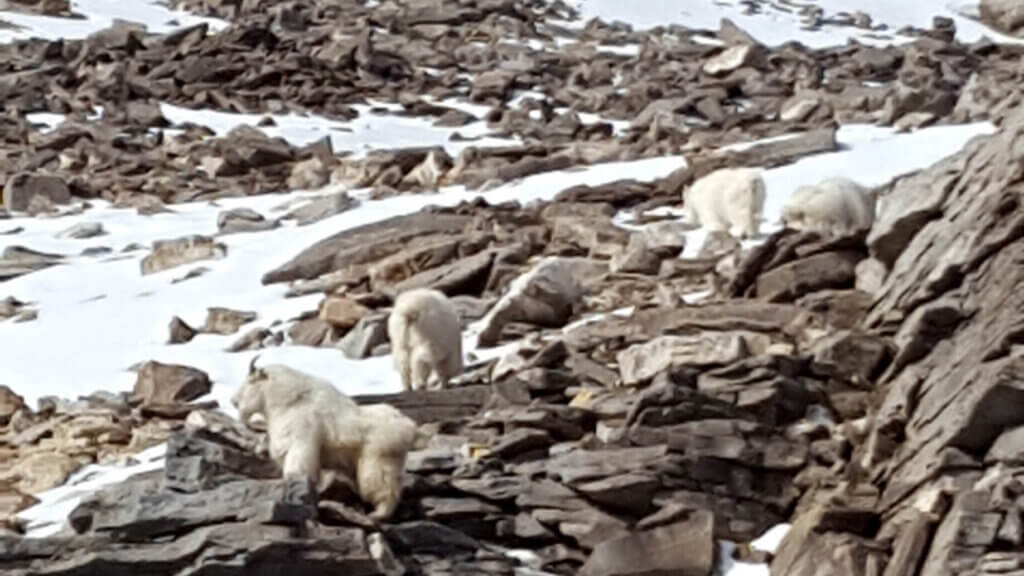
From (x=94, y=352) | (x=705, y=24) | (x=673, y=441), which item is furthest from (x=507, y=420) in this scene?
(x=705, y=24)

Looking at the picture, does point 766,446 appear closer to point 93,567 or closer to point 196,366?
point 93,567

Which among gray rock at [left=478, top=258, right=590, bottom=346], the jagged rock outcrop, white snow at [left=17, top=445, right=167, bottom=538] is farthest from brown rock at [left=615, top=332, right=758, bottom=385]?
white snow at [left=17, top=445, right=167, bottom=538]

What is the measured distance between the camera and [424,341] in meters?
15.9

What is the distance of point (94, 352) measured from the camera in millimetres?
19391

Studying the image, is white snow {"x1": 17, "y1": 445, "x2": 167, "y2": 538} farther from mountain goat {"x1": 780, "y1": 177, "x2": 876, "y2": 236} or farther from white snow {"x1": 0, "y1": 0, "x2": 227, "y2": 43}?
white snow {"x1": 0, "y1": 0, "x2": 227, "y2": 43}

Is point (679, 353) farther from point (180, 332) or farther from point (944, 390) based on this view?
point (180, 332)

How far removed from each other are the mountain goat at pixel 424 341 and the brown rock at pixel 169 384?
1.93m

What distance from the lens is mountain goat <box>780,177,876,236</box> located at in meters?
18.2

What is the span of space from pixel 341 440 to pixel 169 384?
5.31 metres

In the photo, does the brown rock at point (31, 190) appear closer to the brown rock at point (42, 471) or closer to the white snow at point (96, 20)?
the brown rock at point (42, 471)

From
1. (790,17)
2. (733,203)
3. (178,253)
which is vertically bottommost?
(790,17)

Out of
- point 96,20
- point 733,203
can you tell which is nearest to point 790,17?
point 96,20

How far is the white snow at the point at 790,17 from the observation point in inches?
2069

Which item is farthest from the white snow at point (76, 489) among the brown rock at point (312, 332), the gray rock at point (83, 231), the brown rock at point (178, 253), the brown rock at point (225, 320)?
the gray rock at point (83, 231)
